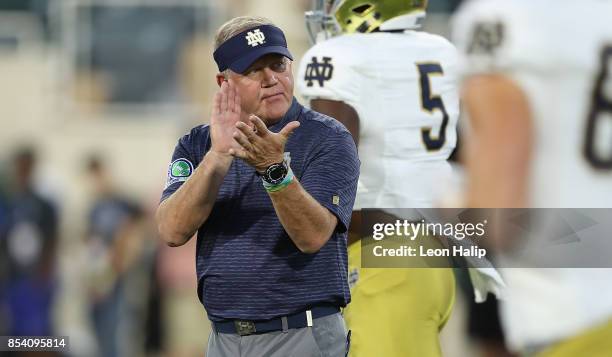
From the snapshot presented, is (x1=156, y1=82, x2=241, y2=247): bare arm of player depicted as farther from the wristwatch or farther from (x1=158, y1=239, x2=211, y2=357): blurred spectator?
(x1=158, y1=239, x2=211, y2=357): blurred spectator

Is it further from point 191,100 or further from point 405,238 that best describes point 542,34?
point 191,100

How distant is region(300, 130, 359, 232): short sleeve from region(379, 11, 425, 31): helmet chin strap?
1123mm

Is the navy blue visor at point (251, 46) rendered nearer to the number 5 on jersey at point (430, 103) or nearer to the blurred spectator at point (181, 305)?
the number 5 on jersey at point (430, 103)

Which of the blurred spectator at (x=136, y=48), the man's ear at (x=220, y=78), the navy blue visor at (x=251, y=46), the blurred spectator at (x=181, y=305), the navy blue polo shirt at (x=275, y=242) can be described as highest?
the navy blue visor at (x=251, y=46)

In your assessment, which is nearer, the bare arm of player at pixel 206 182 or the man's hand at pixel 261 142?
the man's hand at pixel 261 142

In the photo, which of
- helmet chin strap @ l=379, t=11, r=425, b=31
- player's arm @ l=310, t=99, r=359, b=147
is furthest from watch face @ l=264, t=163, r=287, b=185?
helmet chin strap @ l=379, t=11, r=425, b=31

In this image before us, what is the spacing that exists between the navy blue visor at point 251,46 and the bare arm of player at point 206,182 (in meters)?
0.08

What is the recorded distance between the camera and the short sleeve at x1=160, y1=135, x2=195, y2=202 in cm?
443

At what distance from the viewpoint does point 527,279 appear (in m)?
4.65

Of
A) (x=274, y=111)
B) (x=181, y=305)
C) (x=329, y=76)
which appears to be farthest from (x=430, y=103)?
(x=181, y=305)

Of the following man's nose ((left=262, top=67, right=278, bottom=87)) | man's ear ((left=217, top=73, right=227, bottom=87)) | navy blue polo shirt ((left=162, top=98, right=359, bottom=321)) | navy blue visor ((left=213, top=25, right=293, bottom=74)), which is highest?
navy blue visor ((left=213, top=25, right=293, bottom=74))

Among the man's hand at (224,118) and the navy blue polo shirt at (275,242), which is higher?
the man's hand at (224,118)

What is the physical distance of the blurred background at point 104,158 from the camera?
1045 centimetres

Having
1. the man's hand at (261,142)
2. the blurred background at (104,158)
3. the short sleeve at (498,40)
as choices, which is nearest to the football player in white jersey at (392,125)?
the short sleeve at (498,40)
